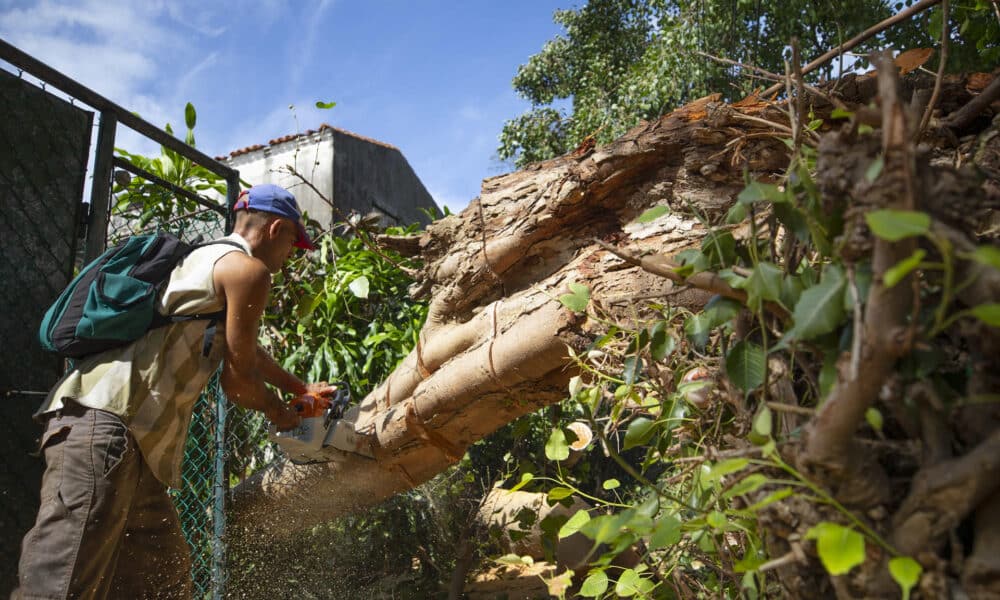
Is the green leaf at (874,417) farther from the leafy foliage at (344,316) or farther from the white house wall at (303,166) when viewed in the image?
the white house wall at (303,166)

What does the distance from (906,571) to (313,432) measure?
234 cm

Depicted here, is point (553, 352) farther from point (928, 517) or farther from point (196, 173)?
point (196, 173)

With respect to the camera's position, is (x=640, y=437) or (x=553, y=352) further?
(x=553, y=352)

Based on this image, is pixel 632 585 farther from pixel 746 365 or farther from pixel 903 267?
pixel 903 267

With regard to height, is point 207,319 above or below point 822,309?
above

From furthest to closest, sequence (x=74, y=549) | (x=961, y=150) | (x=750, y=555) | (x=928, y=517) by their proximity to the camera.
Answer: (x=74, y=549), (x=961, y=150), (x=750, y=555), (x=928, y=517)

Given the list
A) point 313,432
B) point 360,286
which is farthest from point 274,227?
point 360,286

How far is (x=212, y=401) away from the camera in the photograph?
137 inches

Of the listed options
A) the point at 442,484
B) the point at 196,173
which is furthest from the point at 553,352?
the point at 196,173

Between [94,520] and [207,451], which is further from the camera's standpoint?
[207,451]

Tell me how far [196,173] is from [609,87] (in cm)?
1057

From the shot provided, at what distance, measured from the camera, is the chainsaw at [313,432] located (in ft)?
8.88

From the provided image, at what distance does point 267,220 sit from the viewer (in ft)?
8.99

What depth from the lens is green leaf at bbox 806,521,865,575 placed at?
26.2 inches
